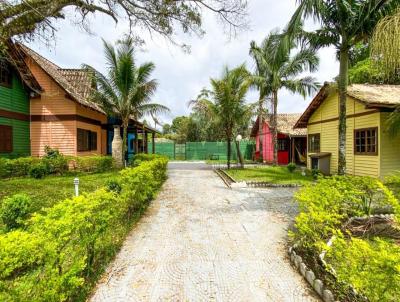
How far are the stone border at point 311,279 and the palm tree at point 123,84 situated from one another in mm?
12066

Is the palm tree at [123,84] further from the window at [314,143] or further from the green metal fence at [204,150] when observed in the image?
the green metal fence at [204,150]

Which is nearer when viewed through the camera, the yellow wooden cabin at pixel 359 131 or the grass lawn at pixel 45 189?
the grass lawn at pixel 45 189

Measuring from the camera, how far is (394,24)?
407cm

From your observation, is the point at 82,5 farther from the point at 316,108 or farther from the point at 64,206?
the point at 316,108

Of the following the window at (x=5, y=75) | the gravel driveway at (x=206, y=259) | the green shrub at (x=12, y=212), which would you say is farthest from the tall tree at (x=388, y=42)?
the window at (x=5, y=75)

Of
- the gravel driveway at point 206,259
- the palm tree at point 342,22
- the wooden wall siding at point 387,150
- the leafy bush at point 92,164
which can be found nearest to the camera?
the gravel driveway at point 206,259

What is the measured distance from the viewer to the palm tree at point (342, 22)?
6840mm

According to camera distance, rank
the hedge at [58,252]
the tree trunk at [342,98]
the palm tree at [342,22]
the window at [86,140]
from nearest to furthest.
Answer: the hedge at [58,252], the palm tree at [342,22], the tree trunk at [342,98], the window at [86,140]

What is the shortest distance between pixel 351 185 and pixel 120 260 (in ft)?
14.8

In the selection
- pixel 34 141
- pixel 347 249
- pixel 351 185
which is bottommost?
pixel 347 249

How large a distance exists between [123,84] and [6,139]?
237 inches

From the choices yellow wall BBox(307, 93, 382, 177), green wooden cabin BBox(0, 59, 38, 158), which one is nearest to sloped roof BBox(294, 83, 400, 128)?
yellow wall BBox(307, 93, 382, 177)

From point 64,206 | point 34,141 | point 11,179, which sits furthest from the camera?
point 34,141

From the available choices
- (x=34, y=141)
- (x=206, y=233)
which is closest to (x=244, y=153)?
(x=34, y=141)
